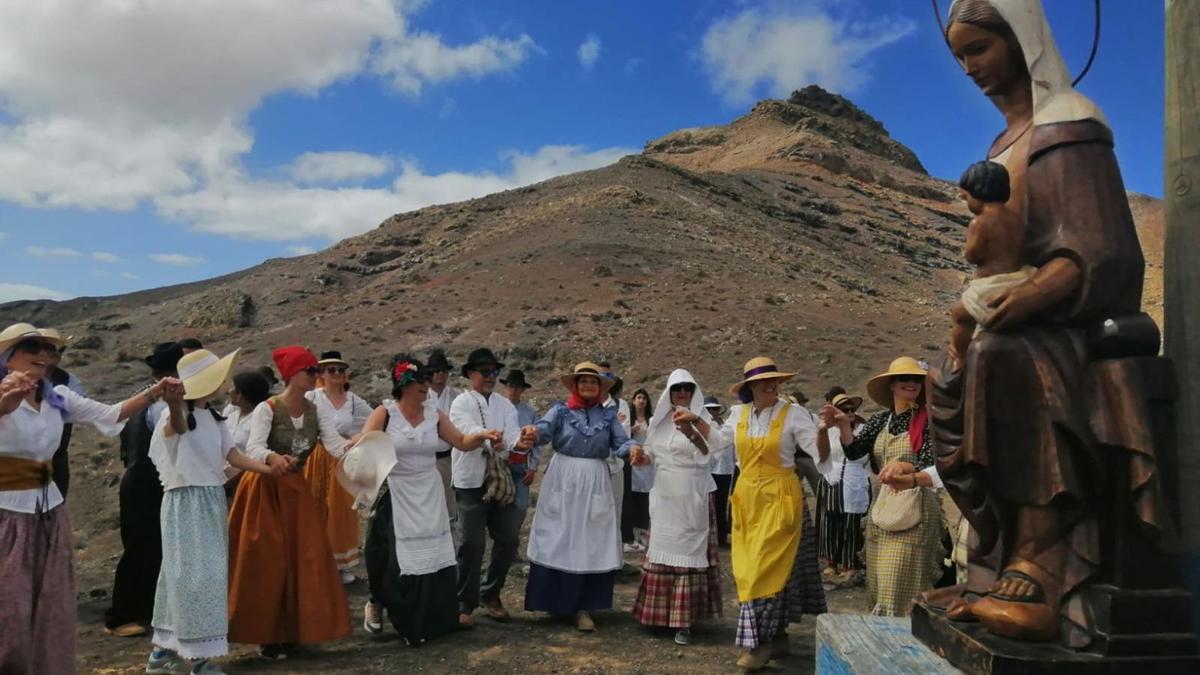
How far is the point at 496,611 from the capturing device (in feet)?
21.4

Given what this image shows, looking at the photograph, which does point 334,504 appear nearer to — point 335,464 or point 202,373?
point 335,464

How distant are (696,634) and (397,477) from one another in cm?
229

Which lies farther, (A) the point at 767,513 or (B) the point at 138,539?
(B) the point at 138,539

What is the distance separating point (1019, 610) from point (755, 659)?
3.26 meters

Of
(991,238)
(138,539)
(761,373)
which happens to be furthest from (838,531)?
(991,238)

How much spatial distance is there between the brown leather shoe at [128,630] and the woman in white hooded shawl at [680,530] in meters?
3.21

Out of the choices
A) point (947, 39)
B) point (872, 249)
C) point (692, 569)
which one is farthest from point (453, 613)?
point (872, 249)

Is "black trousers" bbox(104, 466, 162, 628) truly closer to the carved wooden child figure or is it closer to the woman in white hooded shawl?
the woman in white hooded shawl

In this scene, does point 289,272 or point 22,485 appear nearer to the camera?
point 22,485

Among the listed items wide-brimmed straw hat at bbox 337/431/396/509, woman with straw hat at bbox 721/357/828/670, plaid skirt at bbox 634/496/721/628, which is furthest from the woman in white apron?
woman with straw hat at bbox 721/357/828/670

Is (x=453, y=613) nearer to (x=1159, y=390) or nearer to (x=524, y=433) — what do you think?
(x=524, y=433)

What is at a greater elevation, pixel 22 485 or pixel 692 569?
pixel 22 485

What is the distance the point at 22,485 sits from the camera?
399cm

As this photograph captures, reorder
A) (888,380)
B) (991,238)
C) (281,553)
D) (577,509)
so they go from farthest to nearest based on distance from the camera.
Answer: (577,509), (281,553), (888,380), (991,238)
